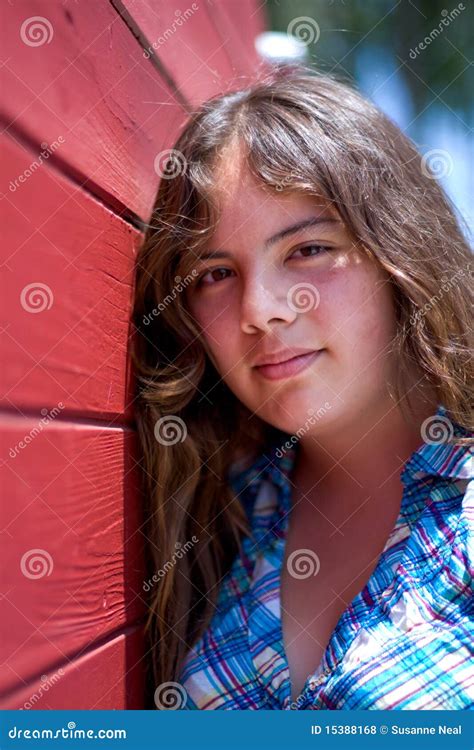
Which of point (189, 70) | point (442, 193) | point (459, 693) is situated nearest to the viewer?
point (459, 693)

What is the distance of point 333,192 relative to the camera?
143cm

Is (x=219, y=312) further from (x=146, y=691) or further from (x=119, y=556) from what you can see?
(x=146, y=691)

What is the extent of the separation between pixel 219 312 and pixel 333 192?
320mm

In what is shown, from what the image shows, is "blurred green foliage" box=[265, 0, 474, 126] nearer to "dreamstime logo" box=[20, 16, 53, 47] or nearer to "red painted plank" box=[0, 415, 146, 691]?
"dreamstime logo" box=[20, 16, 53, 47]

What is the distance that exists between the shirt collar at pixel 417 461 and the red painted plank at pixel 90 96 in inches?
24.4

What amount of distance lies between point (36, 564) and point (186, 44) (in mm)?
1378

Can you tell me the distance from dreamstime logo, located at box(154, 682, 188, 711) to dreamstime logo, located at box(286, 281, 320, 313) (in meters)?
0.77

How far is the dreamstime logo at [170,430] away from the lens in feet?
5.04

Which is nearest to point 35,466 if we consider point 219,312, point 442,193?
point 219,312
